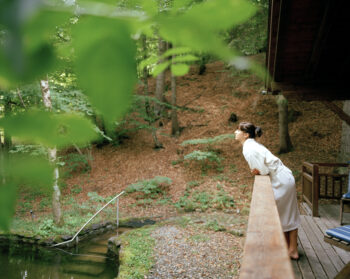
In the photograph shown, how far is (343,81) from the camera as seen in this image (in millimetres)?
3973

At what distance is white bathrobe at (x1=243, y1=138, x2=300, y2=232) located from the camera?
9.32 ft

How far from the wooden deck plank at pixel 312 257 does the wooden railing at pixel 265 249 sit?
1.98m

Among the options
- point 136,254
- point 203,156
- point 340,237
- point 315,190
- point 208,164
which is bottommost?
point 136,254

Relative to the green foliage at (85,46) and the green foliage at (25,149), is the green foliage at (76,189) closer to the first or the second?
the green foliage at (25,149)

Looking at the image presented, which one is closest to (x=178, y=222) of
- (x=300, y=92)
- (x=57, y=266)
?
(x=57, y=266)

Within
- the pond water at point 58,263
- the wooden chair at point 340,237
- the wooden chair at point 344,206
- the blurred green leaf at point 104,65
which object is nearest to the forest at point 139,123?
the blurred green leaf at point 104,65

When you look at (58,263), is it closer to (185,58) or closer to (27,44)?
(185,58)

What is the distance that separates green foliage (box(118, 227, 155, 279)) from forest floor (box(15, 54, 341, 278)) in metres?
0.30

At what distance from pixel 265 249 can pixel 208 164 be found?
9591mm

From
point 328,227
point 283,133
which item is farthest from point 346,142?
point 328,227

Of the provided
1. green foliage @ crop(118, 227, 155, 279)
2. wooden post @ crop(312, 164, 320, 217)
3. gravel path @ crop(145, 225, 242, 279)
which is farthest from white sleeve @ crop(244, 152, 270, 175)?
green foliage @ crop(118, 227, 155, 279)

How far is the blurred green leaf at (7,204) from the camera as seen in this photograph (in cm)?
28

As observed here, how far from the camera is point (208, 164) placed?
10336 mm

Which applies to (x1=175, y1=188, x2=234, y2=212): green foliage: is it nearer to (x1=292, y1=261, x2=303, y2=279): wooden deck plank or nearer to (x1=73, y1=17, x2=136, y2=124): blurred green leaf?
(x1=292, y1=261, x2=303, y2=279): wooden deck plank
